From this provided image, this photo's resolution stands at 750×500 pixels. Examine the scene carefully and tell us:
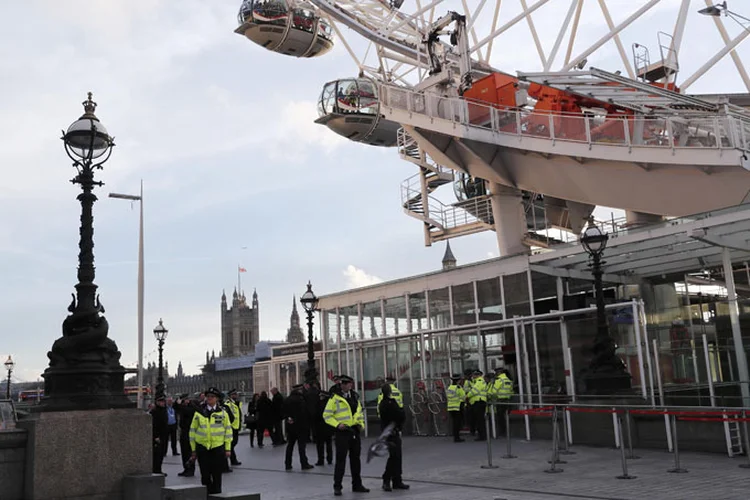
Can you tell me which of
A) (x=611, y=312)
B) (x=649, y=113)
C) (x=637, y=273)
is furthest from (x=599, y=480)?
(x=649, y=113)

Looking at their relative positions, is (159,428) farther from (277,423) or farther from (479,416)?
(479,416)

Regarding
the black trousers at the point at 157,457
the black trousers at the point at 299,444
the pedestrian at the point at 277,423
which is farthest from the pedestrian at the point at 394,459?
the pedestrian at the point at 277,423

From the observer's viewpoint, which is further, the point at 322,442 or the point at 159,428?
the point at 159,428

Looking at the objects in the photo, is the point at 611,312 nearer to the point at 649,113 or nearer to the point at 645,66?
the point at 649,113

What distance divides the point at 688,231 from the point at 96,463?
43.9 feet

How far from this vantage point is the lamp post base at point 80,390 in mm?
9609

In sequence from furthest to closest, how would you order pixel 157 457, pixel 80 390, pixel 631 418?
pixel 157 457, pixel 631 418, pixel 80 390

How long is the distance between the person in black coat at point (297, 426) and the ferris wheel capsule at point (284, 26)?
28.1m

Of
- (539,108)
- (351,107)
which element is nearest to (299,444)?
(539,108)

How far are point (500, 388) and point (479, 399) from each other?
561 millimetres

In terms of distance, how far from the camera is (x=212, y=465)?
36.5 feet

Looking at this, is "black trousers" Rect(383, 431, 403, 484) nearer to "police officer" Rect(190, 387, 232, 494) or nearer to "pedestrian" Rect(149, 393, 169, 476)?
"police officer" Rect(190, 387, 232, 494)

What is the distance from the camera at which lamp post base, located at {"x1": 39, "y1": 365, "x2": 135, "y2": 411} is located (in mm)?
9609

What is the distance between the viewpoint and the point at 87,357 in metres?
10.0
